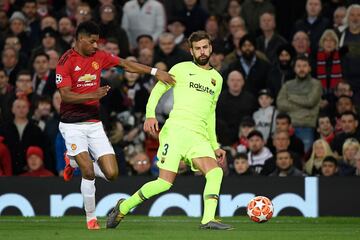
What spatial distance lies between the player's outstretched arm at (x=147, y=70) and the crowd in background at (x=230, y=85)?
479cm

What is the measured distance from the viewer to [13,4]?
2319cm

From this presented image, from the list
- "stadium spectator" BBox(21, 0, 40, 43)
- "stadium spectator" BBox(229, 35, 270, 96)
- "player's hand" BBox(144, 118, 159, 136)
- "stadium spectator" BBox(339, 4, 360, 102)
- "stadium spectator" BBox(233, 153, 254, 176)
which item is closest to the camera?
"player's hand" BBox(144, 118, 159, 136)

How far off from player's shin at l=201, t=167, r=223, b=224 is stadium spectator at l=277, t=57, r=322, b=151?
654cm

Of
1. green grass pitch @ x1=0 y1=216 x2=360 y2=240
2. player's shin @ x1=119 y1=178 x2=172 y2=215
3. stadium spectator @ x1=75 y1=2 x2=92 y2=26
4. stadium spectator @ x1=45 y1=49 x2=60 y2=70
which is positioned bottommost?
green grass pitch @ x1=0 y1=216 x2=360 y2=240

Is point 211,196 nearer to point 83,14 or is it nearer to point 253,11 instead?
point 253,11

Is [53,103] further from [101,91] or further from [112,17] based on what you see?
[101,91]

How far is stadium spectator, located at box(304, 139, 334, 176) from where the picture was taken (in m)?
18.0

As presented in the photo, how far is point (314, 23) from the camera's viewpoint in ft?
68.0

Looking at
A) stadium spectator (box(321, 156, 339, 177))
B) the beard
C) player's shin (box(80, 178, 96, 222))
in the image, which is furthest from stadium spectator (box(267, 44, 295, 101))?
player's shin (box(80, 178, 96, 222))

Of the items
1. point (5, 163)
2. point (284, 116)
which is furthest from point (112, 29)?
point (284, 116)

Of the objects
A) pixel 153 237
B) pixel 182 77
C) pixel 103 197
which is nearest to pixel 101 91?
pixel 182 77

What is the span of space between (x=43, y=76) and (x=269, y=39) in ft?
13.8

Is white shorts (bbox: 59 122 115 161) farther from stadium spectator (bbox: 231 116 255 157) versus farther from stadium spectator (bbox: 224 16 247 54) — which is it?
stadium spectator (bbox: 224 16 247 54)

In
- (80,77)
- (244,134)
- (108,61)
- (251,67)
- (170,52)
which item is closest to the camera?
(80,77)
